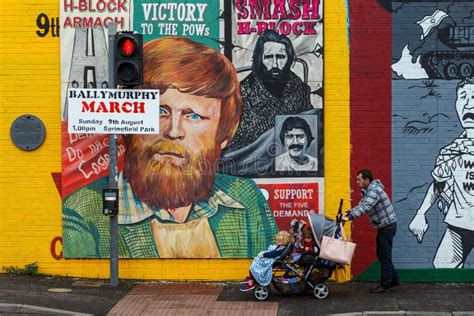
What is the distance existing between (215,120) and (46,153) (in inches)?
104

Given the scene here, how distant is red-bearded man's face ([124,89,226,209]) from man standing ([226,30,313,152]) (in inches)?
19.7

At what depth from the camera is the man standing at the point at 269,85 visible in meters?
12.8

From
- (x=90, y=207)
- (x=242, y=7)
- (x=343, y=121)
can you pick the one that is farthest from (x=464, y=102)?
(x=90, y=207)

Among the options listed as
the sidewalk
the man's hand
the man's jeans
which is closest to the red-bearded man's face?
the sidewalk

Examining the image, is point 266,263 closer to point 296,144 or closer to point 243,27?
point 296,144

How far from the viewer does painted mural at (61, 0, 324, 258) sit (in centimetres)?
1280

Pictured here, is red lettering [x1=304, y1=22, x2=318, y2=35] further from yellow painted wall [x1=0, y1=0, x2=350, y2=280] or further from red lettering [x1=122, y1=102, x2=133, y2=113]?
red lettering [x1=122, y1=102, x2=133, y2=113]

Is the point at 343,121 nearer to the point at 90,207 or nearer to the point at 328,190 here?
the point at 328,190

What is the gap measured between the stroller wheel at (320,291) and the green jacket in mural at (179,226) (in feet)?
4.34

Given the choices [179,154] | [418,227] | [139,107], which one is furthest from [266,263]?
[139,107]

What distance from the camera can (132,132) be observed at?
1229cm

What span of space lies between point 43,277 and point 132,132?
2721 mm

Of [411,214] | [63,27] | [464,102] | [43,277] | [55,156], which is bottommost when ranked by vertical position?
[43,277]

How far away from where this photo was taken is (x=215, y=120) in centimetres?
1284
